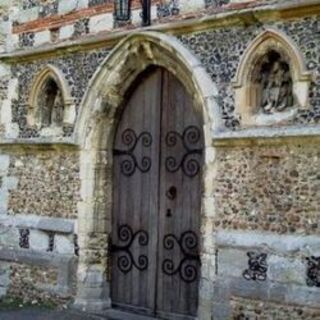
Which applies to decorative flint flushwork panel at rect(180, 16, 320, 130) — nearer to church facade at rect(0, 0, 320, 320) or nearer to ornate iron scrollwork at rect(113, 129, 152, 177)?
church facade at rect(0, 0, 320, 320)

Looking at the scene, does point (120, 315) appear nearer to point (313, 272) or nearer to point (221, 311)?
point (221, 311)

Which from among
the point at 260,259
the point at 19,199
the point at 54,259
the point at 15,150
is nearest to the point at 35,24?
the point at 15,150

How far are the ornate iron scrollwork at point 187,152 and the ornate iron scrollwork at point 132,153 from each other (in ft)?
1.11

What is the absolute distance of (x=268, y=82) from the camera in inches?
299

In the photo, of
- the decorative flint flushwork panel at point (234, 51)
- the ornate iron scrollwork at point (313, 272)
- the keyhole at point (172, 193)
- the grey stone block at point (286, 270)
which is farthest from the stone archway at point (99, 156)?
the ornate iron scrollwork at point (313, 272)

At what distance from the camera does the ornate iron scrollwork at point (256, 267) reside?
7.27 metres

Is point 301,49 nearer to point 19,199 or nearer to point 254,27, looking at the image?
point 254,27

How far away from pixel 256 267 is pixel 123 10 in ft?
10.7

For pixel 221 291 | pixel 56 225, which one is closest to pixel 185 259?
pixel 221 291

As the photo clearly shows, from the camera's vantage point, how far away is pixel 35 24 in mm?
9969

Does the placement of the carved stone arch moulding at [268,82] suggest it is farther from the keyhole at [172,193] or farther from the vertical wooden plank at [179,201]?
the keyhole at [172,193]

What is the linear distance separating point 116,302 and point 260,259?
91.8 inches

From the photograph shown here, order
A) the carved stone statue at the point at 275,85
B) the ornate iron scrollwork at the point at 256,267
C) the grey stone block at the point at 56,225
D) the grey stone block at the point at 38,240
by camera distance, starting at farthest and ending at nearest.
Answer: the grey stone block at the point at 38,240
the grey stone block at the point at 56,225
the carved stone statue at the point at 275,85
the ornate iron scrollwork at the point at 256,267

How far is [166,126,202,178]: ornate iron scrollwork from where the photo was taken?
8.24 meters
